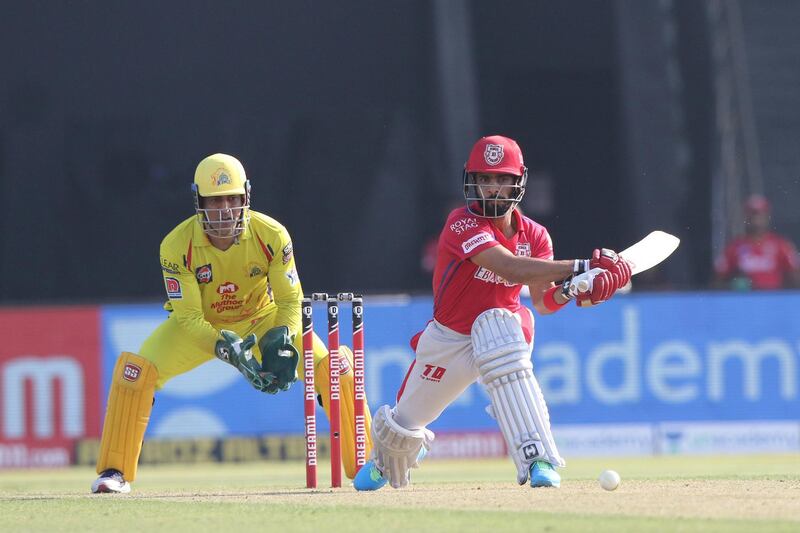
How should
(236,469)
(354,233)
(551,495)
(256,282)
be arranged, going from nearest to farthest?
(551,495), (256,282), (236,469), (354,233)

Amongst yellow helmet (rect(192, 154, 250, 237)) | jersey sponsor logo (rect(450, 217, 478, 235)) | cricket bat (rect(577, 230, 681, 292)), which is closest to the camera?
jersey sponsor logo (rect(450, 217, 478, 235))

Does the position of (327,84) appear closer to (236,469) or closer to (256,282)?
(236,469)

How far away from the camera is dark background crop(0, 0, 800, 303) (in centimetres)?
1434

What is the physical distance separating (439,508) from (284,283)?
1871 mm

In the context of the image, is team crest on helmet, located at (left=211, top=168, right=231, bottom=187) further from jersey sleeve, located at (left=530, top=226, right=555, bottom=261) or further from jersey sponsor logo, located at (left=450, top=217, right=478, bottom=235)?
jersey sleeve, located at (left=530, top=226, right=555, bottom=261)

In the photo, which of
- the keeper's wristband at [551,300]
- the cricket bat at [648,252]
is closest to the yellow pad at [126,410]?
the keeper's wristband at [551,300]

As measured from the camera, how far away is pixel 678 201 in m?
15.0

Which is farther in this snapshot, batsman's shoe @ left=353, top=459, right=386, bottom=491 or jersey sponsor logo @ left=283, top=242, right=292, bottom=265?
jersey sponsor logo @ left=283, top=242, right=292, bottom=265

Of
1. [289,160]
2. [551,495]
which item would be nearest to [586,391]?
[289,160]

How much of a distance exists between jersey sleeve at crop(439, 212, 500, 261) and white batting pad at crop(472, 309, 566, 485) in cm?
36

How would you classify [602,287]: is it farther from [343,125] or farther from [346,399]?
[343,125]

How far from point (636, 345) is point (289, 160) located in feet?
12.2

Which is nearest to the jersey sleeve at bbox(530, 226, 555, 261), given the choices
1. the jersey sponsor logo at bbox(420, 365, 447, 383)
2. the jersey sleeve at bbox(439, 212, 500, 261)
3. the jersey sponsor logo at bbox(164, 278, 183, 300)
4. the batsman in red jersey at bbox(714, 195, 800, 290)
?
the jersey sleeve at bbox(439, 212, 500, 261)

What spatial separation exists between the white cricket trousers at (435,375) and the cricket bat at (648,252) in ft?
1.87
